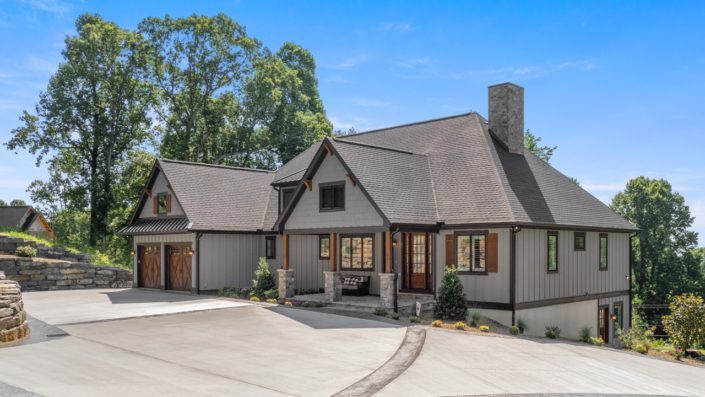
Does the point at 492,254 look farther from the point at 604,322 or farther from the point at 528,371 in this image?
the point at 604,322

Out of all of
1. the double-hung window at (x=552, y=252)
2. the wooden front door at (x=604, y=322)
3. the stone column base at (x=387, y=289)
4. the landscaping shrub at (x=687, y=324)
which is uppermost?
the double-hung window at (x=552, y=252)

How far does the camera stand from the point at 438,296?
19.0 m

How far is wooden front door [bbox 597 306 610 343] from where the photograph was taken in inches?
941

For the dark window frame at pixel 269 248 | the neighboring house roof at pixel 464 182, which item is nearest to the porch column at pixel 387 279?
the neighboring house roof at pixel 464 182

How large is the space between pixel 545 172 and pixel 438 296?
8.69 m

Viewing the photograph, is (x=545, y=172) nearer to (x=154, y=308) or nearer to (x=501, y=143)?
(x=501, y=143)

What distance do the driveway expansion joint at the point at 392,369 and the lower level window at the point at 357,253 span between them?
7.29 m

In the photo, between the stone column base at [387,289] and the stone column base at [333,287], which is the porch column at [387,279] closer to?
the stone column base at [387,289]

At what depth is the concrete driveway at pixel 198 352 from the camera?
32.6ft

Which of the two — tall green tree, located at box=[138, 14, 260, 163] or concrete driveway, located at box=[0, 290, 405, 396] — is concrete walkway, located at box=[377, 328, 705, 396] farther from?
tall green tree, located at box=[138, 14, 260, 163]

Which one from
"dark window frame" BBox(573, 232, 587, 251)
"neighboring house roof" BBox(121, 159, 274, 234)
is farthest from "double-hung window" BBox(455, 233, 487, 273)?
"neighboring house roof" BBox(121, 159, 274, 234)

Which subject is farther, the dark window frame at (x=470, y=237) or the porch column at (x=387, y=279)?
the dark window frame at (x=470, y=237)

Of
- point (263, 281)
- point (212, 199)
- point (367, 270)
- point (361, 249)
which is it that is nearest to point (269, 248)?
point (212, 199)

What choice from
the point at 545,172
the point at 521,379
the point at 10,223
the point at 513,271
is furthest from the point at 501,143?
the point at 10,223
